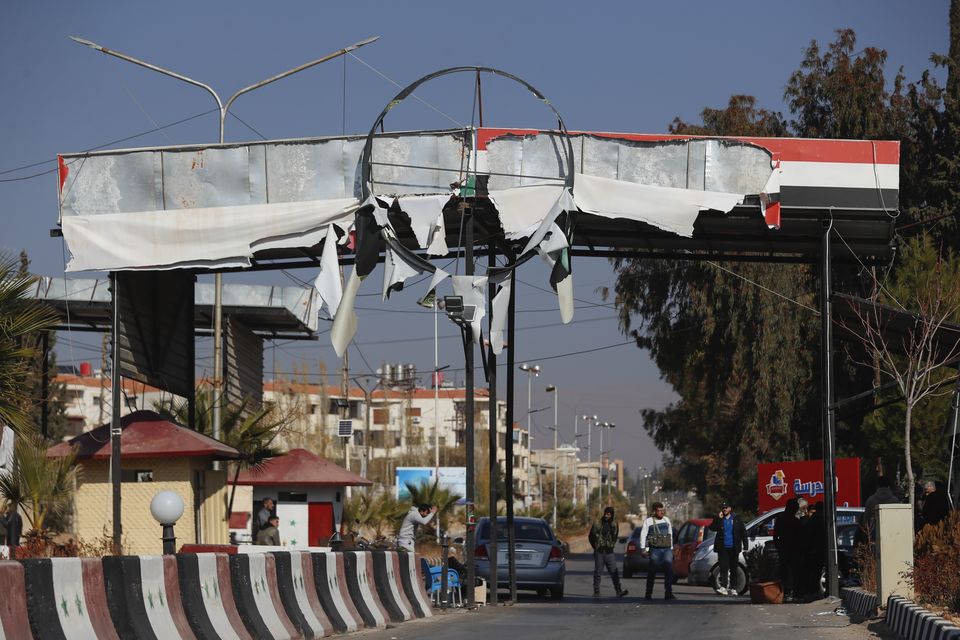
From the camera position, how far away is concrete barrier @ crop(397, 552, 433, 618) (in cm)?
1661

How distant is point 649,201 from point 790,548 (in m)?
6.34

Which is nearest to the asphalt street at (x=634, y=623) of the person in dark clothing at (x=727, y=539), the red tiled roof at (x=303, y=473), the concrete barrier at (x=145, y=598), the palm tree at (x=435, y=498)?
the concrete barrier at (x=145, y=598)

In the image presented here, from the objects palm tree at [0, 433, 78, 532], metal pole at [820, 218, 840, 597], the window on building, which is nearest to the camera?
palm tree at [0, 433, 78, 532]

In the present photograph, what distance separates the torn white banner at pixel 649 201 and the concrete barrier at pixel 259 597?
10275mm

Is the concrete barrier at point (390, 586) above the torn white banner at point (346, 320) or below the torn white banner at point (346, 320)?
below

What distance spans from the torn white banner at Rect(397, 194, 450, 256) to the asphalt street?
228 inches

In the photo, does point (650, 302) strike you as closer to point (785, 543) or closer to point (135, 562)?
point (785, 543)

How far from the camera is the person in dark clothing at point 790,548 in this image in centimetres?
2194

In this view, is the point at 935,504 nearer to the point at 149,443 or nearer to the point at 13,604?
the point at 149,443

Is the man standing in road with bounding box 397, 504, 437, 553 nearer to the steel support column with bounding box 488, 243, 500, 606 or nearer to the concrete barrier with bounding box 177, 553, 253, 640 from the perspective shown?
the steel support column with bounding box 488, 243, 500, 606

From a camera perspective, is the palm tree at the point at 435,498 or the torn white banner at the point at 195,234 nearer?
the torn white banner at the point at 195,234

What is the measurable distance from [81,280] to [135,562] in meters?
27.6

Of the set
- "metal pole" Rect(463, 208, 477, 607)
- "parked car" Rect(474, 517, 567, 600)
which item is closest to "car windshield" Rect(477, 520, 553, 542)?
"parked car" Rect(474, 517, 567, 600)

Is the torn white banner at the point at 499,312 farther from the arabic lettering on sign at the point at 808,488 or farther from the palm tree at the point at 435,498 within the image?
the palm tree at the point at 435,498
